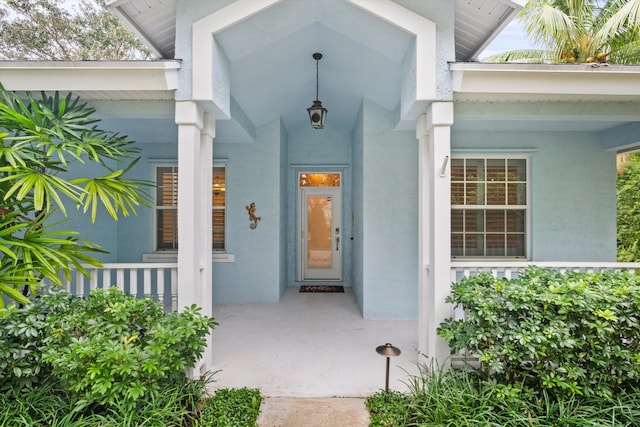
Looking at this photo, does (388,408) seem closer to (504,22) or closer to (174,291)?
(174,291)

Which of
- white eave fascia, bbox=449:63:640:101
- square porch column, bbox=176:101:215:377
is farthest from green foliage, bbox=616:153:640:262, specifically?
square porch column, bbox=176:101:215:377

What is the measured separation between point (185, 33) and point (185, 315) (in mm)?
2484

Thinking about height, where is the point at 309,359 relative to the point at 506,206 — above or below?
below

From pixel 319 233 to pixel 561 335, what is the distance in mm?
5405

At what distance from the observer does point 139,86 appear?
317 centimetres

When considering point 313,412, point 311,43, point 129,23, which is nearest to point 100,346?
point 313,412

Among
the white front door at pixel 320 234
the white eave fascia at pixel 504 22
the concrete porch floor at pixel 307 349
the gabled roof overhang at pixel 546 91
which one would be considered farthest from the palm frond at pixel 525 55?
the concrete porch floor at pixel 307 349

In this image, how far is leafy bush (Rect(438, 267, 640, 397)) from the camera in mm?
2541

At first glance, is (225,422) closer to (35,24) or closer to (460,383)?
(460,383)

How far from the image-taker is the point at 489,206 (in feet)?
17.9

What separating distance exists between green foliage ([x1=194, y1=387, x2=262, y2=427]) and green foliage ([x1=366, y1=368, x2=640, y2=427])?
36.8 inches

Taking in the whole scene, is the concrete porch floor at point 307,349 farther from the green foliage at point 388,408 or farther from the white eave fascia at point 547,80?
the white eave fascia at point 547,80

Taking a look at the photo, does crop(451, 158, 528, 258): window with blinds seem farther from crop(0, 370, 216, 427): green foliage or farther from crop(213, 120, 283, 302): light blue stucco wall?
crop(0, 370, 216, 427): green foliage

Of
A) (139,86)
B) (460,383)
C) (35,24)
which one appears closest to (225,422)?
(460,383)
